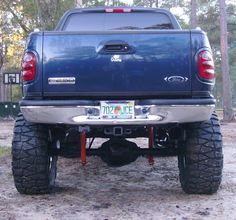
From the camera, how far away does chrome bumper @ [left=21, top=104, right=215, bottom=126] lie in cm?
454

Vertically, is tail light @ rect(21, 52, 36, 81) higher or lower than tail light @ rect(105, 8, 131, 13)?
lower

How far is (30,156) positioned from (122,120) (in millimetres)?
1197

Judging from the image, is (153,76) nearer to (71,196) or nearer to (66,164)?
(71,196)

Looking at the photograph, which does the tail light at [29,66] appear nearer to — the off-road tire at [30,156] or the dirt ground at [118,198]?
the off-road tire at [30,156]

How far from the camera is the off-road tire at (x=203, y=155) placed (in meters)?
5.08

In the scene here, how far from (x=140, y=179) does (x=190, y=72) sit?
7.89 feet

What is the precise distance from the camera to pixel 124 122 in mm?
4527

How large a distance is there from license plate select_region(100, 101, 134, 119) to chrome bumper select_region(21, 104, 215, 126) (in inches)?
1.9

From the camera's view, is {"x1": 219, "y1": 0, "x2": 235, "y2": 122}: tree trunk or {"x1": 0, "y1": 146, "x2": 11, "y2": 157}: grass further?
{"x1": 219, "y1": 0, "x2": 235, "y2": 122}: tree trunk

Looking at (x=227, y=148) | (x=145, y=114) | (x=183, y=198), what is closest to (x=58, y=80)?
(x=145, y=114)

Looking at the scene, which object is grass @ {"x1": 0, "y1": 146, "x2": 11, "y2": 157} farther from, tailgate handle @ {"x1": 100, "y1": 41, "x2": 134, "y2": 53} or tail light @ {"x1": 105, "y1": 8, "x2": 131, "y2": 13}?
tailgate handle @ {"x1": 100, "y1": 41, "x2": 134, "y2": 53}

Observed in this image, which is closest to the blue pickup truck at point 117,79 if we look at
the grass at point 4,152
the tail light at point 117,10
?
the tail light at point 117,10

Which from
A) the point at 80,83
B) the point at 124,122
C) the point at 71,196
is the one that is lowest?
the point at 71,196

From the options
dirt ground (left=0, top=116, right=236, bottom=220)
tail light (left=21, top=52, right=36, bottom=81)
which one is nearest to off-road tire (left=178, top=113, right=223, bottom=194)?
dirt ground (left=0, top=116, right=236, bottom=220)
